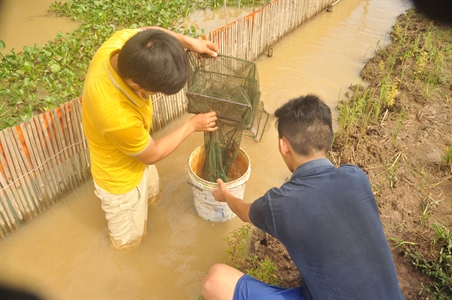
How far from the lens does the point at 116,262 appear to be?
300 centimetres

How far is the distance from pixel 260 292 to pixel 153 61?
60.0 inches

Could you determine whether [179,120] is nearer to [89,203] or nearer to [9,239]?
[89,203]

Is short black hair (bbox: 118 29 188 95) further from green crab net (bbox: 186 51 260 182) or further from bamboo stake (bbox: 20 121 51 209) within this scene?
bamboo stake (bbox: 20 121 51 209)

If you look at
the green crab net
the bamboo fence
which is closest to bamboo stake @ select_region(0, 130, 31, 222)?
the bamboo fence

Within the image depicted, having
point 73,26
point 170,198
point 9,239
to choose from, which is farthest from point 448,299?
point 73,26

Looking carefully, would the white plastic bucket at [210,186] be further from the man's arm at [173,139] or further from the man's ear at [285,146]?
the man's ear at [285,146]

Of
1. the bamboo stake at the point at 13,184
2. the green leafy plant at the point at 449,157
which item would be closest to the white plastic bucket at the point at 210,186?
the bamboo stake at the point at 13,184

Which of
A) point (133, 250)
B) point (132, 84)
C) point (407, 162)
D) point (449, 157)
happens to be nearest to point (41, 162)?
point (133, 250)

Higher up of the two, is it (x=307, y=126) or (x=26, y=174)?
(x=307, y=126)

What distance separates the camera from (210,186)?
2830mm

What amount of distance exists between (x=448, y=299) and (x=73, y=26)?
266 inches

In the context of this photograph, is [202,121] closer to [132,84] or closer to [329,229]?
[132,84]

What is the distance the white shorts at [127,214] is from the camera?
271 cm

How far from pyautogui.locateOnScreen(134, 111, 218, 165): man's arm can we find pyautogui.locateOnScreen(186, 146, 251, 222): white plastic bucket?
47 centimetres
